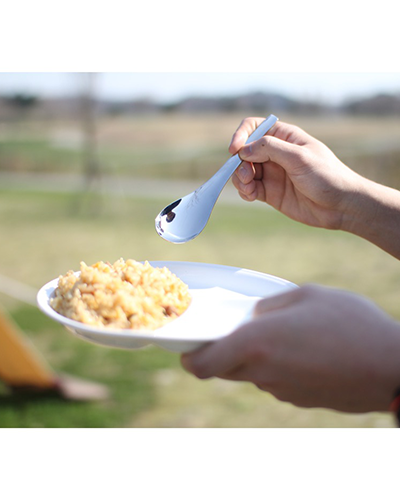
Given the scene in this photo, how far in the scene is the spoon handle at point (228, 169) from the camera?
58.7 inches

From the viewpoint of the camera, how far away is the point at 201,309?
1182 mm

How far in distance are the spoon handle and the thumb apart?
4cm

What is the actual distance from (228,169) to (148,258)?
217 inches

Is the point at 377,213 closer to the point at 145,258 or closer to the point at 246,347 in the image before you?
the point at 246,347

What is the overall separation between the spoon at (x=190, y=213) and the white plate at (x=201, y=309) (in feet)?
0.31

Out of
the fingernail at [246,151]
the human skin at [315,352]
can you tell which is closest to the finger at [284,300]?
the human skin at [315,352]

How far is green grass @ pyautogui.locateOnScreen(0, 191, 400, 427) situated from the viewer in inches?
152

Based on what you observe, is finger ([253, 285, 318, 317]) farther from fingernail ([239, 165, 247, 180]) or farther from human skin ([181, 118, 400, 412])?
fingernail ([239, 165, 247, 180])

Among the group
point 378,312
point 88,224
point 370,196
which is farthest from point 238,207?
point 378,312

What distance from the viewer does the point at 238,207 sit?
343 inches

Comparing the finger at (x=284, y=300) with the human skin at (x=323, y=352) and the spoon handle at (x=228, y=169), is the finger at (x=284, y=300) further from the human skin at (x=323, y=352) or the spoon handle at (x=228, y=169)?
the spoon handle at (x=228, y=169)

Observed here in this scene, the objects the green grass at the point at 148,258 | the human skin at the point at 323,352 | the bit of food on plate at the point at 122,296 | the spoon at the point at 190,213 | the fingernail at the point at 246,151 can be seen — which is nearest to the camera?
the human skin at the point at 323,352

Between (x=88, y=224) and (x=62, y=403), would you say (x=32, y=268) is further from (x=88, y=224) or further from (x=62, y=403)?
(x=62, y=403)

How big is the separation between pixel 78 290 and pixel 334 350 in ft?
1.77
